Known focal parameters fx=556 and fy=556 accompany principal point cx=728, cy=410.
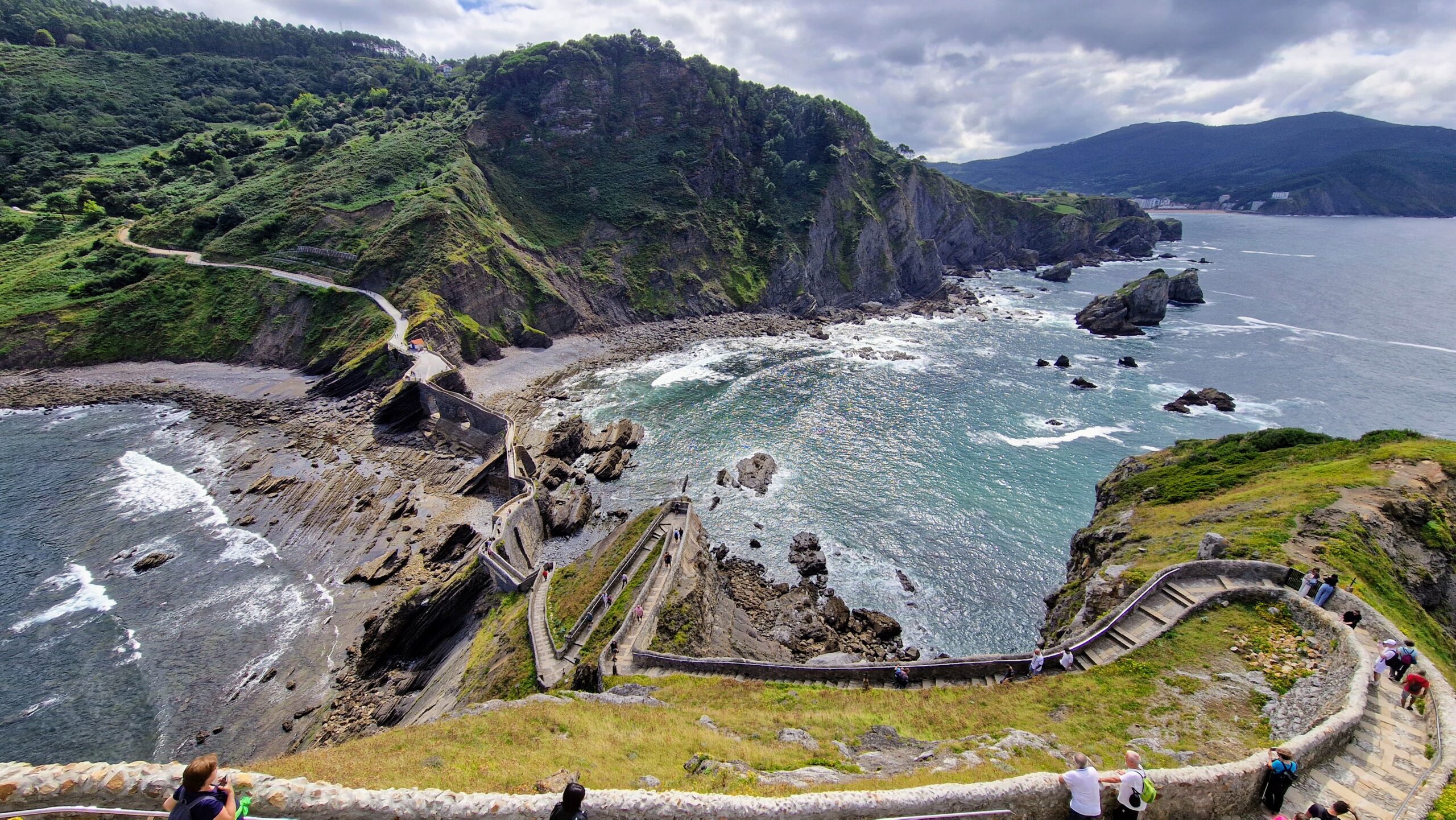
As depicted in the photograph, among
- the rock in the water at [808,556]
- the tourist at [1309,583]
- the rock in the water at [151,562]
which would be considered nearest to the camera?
the tourist at [1309,583]

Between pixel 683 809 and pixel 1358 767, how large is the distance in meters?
16.1

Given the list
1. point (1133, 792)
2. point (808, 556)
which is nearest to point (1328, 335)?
point (808, 556)

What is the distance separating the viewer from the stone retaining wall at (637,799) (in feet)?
33.3

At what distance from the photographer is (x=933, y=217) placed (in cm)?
14788

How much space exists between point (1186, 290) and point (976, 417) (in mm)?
87594

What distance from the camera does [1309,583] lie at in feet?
66.5

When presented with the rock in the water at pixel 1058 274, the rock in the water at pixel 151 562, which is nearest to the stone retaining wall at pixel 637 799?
the rock in the water at pixel 151 562

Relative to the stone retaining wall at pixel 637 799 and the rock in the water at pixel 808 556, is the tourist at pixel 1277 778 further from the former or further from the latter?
the rock in the water at pixel 808 556

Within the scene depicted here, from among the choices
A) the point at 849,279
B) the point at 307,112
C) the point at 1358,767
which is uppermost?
the point at 307,112

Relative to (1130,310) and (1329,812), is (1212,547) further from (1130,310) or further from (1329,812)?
(1130,310)

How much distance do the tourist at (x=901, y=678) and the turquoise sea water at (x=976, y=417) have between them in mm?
13262

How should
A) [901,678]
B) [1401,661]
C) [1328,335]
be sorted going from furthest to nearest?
1. [1328,335]
2. [901,678]
3. [1401,661]

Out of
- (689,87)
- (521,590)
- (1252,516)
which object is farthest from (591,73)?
(1252,516)

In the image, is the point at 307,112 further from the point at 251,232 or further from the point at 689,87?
the point at 689,87
